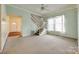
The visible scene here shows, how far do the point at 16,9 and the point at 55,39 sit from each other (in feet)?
3.08

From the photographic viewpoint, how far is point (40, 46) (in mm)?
1752

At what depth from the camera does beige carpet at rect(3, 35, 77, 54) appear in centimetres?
172

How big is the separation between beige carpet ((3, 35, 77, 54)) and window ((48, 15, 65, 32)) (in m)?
0.18

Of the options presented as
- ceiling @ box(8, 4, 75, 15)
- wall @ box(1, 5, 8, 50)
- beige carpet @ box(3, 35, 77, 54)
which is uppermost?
ceiling @ box(8, 4, 75, 15)

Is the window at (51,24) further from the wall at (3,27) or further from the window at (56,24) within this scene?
the wall at (3,27)

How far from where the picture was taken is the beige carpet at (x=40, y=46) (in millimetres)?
1718

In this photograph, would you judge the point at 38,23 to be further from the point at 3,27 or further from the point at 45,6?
the point at 3,27

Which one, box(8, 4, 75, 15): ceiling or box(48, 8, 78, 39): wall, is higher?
box(8, 4, 75, 15): ceiling

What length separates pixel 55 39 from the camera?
1.82 meters

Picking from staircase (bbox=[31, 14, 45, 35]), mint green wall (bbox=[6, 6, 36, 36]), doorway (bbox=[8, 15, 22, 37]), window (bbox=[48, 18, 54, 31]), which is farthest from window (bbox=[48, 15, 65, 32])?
doorway (bbox=[8, 15, 22, 37])

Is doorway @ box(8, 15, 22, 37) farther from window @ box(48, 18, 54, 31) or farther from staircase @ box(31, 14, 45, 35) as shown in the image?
window @ box(48, 18, 54, 31)

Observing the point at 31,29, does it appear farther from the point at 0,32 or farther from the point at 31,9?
the point at 0,32

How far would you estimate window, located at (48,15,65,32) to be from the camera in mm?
1822

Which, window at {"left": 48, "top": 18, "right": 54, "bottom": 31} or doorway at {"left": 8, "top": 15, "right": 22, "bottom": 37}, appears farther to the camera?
window at {"left": 48, "top": 18, "right": 54, "bottom": 31}
